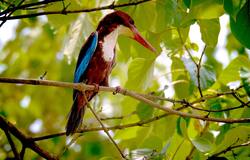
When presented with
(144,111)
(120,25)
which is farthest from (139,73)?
(120,25)

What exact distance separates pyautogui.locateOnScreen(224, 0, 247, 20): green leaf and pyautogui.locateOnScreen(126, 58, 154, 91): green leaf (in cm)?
74

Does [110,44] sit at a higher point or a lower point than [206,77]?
higher

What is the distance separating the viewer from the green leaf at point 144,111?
2559mm

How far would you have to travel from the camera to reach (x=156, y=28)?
2.30m

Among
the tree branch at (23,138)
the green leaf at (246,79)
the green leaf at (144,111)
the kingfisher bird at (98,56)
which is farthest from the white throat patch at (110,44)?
the green leaf at (246,79)

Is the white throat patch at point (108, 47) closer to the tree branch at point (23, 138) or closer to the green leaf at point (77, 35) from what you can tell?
the green leaf at point (77, 35)

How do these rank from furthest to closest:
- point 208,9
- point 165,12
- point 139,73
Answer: point 139,73
point 165,12
point 208,9

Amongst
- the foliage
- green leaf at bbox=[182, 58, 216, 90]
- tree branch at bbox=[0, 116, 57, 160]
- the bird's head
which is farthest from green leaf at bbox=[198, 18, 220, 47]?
tree branch at bbox=[0, 116, 57, 160]

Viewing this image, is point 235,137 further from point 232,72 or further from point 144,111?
point 232,72

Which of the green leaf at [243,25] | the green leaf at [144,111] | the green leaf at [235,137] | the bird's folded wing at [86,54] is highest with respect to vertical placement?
the bird's folded wing at [86,54]

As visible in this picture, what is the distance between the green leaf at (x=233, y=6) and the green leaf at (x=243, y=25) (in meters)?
0.01

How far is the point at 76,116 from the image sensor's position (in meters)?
2.76

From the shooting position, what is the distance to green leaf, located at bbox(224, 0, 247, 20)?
1.90 metres

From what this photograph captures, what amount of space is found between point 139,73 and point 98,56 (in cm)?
33
